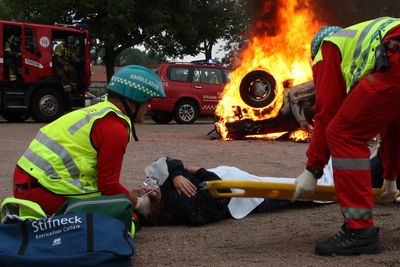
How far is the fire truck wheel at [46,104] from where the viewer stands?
640 inches

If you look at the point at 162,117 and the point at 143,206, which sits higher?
the point at 143,206

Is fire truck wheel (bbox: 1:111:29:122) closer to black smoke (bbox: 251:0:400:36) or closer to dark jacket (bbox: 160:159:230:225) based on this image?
black smoke (bbox: 251:0:400:36)

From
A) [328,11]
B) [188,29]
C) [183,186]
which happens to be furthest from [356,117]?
[188,29]

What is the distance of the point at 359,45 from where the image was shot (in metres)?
3.36

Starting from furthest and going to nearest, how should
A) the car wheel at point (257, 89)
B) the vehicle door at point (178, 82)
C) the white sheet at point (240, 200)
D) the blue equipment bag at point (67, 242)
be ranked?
the vehicle door at point (178, 82) < the car wheel at point (257, 89) < the white sheet at point (240, 200) < the blue equipment bag at point (67, 242)

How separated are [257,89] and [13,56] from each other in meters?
7.35

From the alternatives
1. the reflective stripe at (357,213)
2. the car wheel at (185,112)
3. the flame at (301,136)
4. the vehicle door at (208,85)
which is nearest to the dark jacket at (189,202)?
the reflective stripe at (357,213)

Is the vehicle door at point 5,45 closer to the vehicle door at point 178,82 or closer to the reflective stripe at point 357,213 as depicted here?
the vehicle door at point 178,82

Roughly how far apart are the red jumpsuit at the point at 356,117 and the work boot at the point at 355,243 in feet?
0.17

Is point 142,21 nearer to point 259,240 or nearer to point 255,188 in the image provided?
point 259,240

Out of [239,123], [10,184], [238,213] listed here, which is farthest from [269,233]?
[239,123]

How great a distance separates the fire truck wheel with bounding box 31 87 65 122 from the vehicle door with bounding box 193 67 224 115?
159 inches

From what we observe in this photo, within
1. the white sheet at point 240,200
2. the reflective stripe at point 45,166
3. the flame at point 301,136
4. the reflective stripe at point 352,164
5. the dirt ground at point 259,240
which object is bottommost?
the flame at point 301,136

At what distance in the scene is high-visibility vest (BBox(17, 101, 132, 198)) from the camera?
11.7 ft
